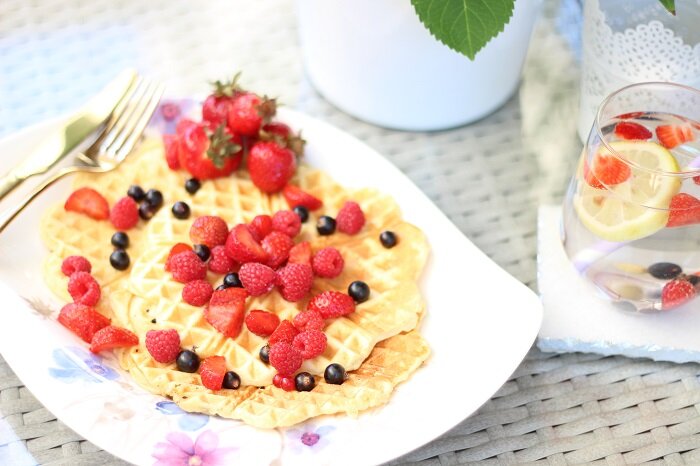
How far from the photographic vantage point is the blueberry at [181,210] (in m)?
1.36

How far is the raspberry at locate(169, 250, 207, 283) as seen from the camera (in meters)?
1.25

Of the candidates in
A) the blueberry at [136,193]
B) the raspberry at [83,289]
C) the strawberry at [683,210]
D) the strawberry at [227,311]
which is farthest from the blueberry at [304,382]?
the strawberry at [683,210]

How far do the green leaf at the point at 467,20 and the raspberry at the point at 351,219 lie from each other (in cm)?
31

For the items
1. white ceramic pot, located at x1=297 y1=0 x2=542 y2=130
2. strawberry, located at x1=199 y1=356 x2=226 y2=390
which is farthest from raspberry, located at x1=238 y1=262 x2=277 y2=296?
white ceramic pot, located at x1=297 y1=0 x2=542 y2=130

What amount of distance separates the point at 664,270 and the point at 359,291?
0.46m

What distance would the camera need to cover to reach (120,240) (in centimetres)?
134

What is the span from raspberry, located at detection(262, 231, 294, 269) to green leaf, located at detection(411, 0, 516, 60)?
1.33ft

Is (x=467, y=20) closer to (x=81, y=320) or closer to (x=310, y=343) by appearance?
(x=310, y=343)

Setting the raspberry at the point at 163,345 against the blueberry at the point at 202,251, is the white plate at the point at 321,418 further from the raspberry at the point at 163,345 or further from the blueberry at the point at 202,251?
the blueberry at the point at 202,251

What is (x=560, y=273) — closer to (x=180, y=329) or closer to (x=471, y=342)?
(x=471, y=342)

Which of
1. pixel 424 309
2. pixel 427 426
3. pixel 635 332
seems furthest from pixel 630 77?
pixel 427 426

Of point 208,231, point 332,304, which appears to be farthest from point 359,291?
point 208,231

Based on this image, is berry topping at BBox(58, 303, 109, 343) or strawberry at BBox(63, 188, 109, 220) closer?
berry topping at BBox(58, 303, 109, 343)

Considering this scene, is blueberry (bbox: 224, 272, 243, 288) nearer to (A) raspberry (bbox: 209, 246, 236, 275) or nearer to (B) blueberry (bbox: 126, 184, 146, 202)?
(A) raspberry (bbox: 209, 246, 236, 275)
